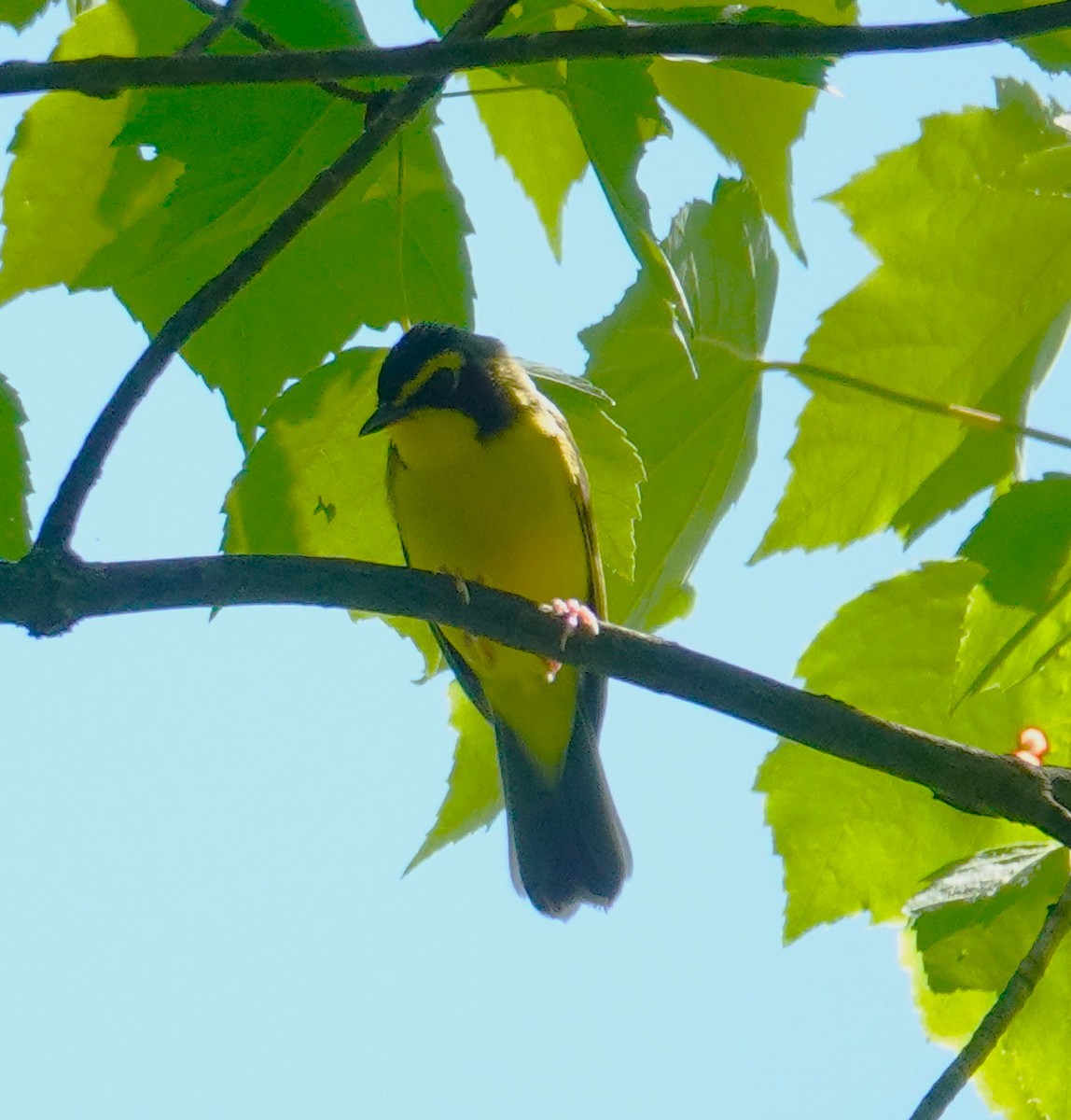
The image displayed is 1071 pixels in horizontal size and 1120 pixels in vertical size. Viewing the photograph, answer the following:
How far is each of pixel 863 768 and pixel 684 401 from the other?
2.15 feet

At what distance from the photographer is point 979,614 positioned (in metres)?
1.81

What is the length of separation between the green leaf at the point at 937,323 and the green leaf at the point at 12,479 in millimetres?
1066

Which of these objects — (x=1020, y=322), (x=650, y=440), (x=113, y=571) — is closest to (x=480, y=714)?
(x=650, y=440)

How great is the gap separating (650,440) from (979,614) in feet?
2.36

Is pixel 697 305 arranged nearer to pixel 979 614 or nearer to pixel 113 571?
pixel 979 614

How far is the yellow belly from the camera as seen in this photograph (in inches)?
132

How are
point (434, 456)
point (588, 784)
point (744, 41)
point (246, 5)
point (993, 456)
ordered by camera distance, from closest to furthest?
point (744, 41) → point (246, 5) → point (993, 456) → point (434, 456) → point (588, 784)

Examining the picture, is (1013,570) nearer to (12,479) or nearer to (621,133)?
(621,133)

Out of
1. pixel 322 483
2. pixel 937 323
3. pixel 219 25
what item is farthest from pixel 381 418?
pixel 219 25

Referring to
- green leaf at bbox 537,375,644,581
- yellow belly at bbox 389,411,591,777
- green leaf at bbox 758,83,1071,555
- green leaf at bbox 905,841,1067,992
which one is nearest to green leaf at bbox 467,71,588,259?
green leaf at bbox 537,375,644,581

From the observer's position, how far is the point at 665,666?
193 cm

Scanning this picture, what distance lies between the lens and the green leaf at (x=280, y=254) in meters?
2.08

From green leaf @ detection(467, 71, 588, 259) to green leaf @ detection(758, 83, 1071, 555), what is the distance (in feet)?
1.46

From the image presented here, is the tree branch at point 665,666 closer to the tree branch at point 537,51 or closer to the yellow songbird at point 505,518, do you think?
the tree branch at point 537,51
